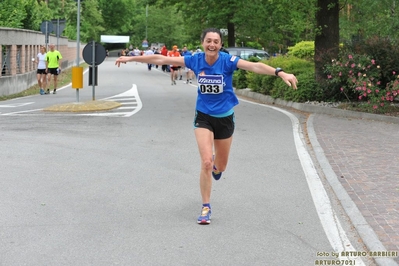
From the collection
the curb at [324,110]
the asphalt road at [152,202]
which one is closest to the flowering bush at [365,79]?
the curb at [324,110]

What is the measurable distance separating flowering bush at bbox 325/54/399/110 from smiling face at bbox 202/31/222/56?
982 cm

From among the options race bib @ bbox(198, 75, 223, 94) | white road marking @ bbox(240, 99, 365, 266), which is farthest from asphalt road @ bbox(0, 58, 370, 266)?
race bib @ bbox(198, 75, 223, 94)

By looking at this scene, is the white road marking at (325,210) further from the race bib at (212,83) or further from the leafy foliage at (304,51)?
the leafy foliage at (304,51)

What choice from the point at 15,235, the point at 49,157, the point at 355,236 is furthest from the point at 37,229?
the point at 49,157

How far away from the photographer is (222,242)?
6168 mm

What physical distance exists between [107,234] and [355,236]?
7.32 feet

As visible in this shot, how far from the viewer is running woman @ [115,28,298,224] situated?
6.87 metres

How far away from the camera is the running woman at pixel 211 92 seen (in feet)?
22.5

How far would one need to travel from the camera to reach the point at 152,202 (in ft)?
25.3

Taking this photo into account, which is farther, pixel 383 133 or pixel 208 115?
pixel 383 133

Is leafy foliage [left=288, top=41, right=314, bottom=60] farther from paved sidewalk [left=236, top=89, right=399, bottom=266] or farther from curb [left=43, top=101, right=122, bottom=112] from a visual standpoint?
curb [left=43, top=101, right=122, bottom=112]

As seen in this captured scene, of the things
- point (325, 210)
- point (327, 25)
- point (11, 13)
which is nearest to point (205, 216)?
point (325, 210)

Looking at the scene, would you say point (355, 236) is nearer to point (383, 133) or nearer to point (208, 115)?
point (208, 115)

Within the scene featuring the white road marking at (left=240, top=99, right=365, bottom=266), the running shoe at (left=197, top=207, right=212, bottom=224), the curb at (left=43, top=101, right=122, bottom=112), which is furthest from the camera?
the curb at (left=43, top=101, right=122, bottom=112)
